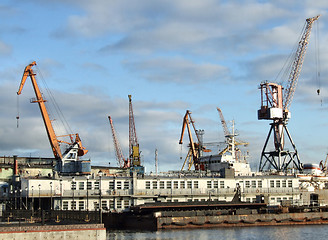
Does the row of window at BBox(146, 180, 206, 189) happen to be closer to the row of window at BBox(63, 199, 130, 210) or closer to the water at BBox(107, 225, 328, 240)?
the row of window at BBox(63, 199, 130, 210)

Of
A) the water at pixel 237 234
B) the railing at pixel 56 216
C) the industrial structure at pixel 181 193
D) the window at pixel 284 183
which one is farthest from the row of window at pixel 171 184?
the railing at pixel 56 216

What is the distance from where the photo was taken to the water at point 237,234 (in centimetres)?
8088

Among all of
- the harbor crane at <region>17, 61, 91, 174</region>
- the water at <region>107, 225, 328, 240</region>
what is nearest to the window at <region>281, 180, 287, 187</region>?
the water at <region>107, 225, 328, 240</region>

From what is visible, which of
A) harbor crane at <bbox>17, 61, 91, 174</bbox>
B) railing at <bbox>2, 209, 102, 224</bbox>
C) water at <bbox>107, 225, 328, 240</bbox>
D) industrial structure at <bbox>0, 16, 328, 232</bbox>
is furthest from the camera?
harbor crane at <bbox>17, 61, 91, 174</bbox>

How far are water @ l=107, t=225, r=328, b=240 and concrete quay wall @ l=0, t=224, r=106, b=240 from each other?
1587 centimetres

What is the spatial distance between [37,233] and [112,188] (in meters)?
A: 42.7

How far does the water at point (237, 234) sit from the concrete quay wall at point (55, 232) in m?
15.9

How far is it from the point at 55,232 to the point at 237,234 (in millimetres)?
31918

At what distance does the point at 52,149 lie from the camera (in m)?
140

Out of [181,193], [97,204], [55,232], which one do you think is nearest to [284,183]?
[181,193]

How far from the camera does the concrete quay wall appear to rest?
201ft

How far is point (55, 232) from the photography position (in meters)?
63.4

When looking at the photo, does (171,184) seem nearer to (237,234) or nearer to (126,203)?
(126,203)

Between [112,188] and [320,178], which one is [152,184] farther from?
[320,178]
